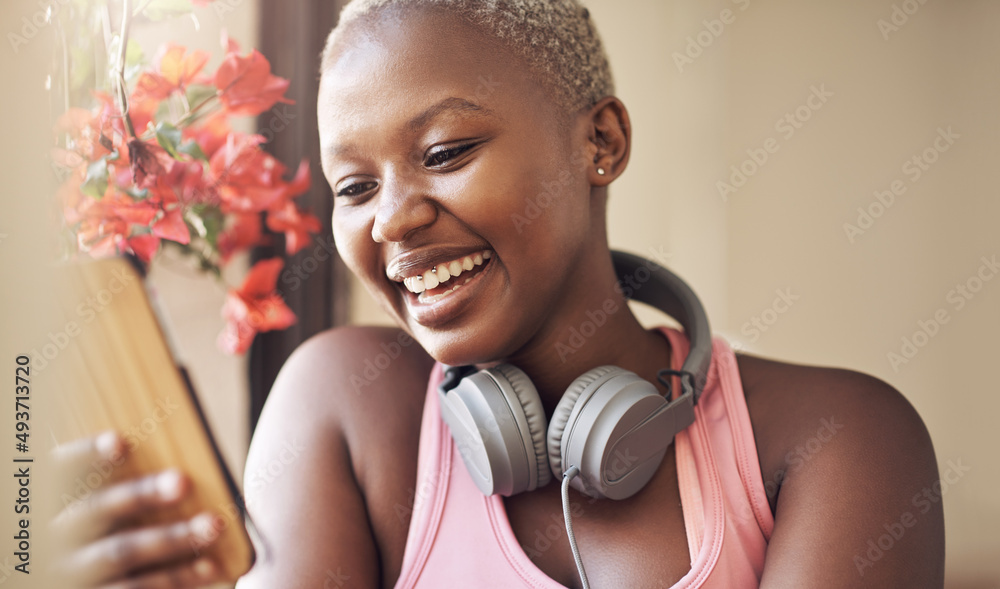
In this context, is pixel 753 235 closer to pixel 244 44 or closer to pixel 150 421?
pixel 244 44

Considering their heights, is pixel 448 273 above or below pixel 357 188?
below

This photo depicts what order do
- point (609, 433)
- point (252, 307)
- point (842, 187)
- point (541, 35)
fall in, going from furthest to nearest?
point (842, 187) → point (252, 307) → point (541, 35) → point (609, 433)

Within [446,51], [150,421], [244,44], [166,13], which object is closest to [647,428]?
[446,51]

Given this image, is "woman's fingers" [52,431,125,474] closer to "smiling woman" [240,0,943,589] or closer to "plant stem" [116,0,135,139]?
"smiling woman" [240,0,943,589]

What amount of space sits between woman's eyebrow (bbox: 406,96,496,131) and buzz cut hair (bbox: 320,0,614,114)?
10 centimetres

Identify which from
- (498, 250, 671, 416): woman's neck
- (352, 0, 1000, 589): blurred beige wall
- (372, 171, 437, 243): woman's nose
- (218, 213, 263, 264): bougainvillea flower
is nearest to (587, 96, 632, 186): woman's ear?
(498, 250, 671, 416): woman's neck

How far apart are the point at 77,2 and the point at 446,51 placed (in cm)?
44

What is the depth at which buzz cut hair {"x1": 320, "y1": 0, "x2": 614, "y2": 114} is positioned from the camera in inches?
33.0

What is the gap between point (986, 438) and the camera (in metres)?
1.52

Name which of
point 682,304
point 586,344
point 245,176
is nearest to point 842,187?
point 682,304

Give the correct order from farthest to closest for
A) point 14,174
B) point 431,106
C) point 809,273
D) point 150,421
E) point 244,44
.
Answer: point 809,273 < point 244,44 < point 150,421 < point 431,106 < point 14,174

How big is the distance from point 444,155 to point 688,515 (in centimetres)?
49

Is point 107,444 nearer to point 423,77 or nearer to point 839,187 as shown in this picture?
point 423,77

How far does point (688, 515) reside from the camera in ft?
2.75
